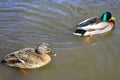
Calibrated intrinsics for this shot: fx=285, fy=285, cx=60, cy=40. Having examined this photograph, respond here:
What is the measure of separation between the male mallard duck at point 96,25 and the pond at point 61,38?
0.15m

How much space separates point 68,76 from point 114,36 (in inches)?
81.4

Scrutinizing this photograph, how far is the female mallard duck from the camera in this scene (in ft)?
18.6

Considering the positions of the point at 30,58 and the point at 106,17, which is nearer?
the point at 30,58

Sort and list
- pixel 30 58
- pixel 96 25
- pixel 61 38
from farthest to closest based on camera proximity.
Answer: pixel 96 25 → pixel 61 38 → pixel 30 58

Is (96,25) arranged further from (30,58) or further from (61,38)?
(30,58)

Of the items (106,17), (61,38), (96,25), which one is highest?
(106,17)

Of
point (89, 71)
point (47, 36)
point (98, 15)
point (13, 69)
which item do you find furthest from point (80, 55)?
point (98, 15)

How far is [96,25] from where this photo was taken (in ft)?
24.2

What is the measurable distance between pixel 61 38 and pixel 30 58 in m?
1.31

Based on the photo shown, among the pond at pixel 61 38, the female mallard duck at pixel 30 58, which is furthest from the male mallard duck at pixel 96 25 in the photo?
the female mallard duck at pixel 30 58

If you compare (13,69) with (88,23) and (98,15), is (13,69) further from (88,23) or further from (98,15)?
(98,15)

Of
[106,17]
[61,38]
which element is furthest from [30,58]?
[106,17]

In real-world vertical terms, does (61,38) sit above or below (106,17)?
below

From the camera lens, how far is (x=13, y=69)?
5781mm
